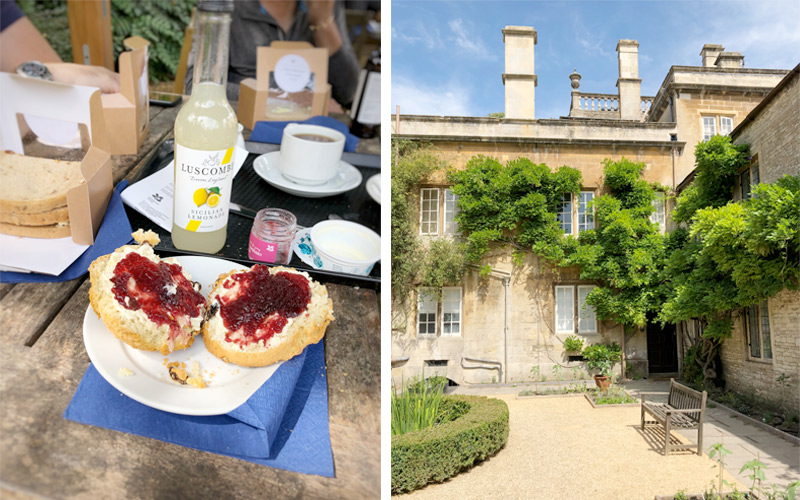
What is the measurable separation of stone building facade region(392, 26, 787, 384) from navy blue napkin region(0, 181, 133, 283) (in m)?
1.53

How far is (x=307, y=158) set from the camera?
5.61ft

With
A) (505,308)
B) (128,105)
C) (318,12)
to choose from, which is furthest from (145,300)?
(318,12)

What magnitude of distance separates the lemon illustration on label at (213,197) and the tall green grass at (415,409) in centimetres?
158

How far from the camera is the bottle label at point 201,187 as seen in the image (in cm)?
119

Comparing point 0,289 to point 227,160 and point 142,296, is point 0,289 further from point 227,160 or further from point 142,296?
point 227,160

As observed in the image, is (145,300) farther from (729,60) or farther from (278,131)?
(729,60)

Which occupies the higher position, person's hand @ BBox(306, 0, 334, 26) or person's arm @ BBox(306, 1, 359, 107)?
person's hand @ BBox(306, 0, 334, 26)

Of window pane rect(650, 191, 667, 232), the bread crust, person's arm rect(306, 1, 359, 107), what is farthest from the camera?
person's arm rect(306, 1, 359, 107)

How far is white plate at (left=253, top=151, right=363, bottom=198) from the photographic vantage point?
67.3 inches

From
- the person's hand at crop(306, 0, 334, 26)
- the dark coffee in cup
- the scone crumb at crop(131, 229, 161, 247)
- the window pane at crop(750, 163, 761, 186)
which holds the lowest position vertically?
the scone crumb at crop(131, 229, 161, 247)

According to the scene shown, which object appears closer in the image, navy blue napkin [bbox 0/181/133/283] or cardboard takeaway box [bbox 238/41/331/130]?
navy blue napkin [bbox 0/181/133/283]

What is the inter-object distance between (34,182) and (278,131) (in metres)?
0.96

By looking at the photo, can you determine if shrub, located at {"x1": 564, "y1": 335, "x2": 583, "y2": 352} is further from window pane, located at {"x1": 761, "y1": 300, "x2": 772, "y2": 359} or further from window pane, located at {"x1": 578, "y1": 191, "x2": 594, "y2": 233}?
window pane, located at {"x1": 761, "y1": 300, "x2": 772, "y2": 359}

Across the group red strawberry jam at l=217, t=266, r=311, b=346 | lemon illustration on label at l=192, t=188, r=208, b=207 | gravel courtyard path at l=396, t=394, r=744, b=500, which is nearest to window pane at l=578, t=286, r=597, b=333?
gravel courtyard path at l=396, t=394, r=744, b=500
